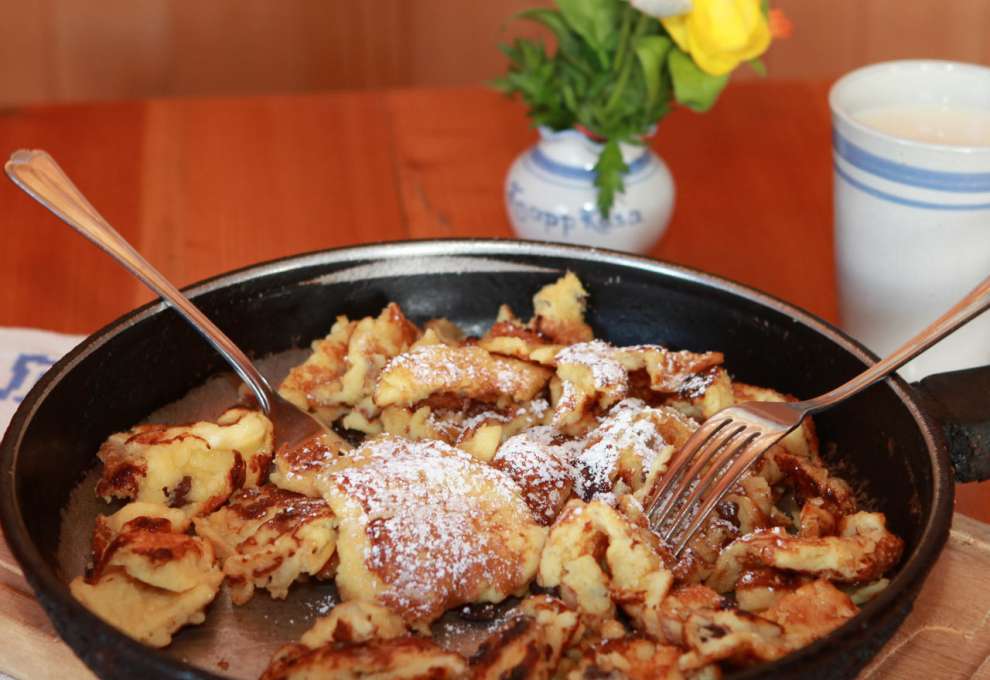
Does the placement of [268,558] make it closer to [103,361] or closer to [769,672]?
[103,361]

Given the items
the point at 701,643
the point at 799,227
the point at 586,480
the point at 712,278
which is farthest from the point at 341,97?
the point at 701,643

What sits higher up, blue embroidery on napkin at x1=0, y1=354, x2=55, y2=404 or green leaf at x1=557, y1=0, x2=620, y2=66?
green leaf at x1=557, y1=0, x2=620, y2=66

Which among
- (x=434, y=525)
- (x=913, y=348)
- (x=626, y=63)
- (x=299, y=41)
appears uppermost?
(x=626, y=63)

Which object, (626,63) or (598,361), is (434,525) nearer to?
(598,361)

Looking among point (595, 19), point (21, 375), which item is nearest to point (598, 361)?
point (595, 19)

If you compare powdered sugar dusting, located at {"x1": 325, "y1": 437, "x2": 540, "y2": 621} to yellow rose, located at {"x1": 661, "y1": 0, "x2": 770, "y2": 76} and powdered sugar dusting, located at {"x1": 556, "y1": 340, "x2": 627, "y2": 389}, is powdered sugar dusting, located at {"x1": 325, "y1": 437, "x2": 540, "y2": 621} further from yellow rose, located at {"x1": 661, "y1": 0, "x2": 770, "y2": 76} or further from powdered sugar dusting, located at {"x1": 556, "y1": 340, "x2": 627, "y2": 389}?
yellow rose, located at {"x1": 661, "y1": 0, "x2": 770, "y2": 76}

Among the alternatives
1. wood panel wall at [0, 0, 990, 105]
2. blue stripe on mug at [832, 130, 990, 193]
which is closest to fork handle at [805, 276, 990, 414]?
blue stripe on mug at [832, 130, 990, 193]
